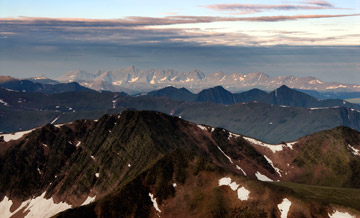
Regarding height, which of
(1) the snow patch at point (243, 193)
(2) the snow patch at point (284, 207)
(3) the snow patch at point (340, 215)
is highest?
(1) the snow patch at point (243, 193)

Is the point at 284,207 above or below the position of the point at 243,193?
below

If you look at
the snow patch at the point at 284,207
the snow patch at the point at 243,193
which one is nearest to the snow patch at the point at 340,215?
the snow patch at the point at 284,207

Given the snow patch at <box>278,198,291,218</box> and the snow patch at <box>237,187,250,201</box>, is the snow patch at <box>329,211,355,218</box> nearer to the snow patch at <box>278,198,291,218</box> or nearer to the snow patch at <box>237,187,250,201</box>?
the snow patch at <box>278,198,291,218</box>

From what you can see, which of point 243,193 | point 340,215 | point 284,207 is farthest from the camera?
point 243,193

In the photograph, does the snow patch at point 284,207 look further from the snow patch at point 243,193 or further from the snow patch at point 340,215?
the snow patch at point 340,215

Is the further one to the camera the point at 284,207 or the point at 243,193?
the point at 243,193

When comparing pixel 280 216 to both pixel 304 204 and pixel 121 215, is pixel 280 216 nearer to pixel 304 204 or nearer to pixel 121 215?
pixel 304 204

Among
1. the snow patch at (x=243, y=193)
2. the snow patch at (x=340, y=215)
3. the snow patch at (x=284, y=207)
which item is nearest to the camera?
the snow patch at (x=340, y=215)

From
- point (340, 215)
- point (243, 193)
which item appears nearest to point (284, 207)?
point (243, 193)

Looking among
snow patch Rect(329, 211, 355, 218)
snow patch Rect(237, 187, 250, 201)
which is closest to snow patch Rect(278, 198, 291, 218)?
snow patch Rect(237, 187, 250, 201)

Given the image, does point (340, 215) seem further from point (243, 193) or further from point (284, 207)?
point (243, 193)
